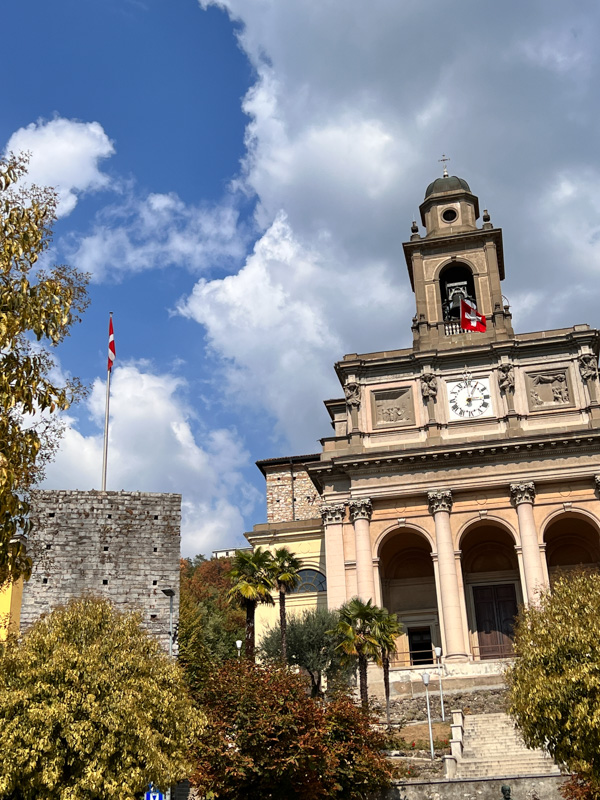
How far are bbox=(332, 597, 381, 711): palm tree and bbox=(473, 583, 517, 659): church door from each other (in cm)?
1533

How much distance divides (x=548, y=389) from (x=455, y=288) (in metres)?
9.92

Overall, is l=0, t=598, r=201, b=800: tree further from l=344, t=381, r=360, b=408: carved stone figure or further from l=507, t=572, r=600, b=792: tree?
l=344, t=381, r=360, b=408: carved stone figure

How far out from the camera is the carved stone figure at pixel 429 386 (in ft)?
165

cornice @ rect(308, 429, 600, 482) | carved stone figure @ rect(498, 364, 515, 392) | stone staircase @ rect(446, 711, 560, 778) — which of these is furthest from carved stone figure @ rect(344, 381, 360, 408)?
stone staircase @ rect(446, 711, 560, 778)

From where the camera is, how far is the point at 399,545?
52.5 metres

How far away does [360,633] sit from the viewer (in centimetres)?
3544

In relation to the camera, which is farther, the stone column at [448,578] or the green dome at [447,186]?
the green dome at [447,186]

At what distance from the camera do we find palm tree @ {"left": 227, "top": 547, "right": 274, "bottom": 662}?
3659cm

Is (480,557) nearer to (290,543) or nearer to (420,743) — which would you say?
(290,543)

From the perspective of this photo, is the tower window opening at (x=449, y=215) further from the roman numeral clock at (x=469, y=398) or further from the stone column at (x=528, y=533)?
the stone column at (x=528, y=533)

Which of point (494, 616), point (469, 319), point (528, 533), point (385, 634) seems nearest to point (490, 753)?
point (385, 634)

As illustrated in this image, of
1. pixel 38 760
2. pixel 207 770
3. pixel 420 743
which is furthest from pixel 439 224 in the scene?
pixel 38 760

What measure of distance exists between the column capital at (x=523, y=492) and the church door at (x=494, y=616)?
653cm

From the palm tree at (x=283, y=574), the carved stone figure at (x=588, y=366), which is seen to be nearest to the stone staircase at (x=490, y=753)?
the palm tree at (x=283, y=574)
